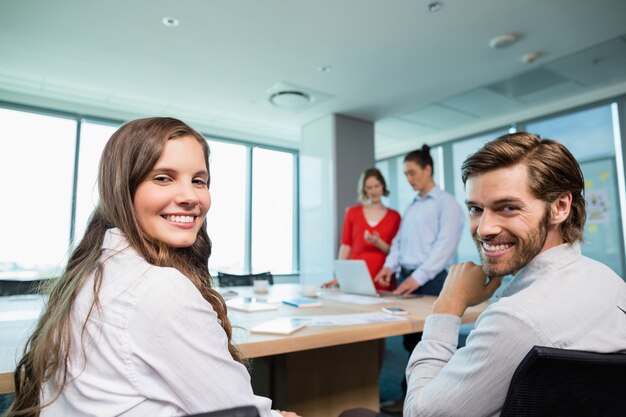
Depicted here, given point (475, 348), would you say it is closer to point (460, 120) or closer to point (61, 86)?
point (61, 86)

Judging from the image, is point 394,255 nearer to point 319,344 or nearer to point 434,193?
point 434,193

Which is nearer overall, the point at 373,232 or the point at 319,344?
the point at 319,344

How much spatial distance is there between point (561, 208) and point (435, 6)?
279 centimetres

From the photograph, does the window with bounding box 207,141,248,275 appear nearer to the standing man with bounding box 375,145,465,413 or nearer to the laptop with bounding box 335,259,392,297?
the standing man with bounding box 375,145,465,413

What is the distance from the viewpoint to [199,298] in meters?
0.78

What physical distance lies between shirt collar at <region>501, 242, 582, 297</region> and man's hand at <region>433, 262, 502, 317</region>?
6.5 inches

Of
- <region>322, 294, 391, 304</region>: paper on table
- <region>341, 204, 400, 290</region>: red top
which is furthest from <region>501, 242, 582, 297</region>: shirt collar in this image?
<region>341, 204, 400, 290</region>: red top

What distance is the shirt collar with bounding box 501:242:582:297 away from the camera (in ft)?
3.04

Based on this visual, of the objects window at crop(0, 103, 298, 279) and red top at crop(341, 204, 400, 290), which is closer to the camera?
red top at crop(341, 204, 400, 290)

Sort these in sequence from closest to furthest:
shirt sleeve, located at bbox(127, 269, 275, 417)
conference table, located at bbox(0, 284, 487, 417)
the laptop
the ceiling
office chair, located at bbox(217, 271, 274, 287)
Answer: shirt sleeve, located at bbox(127, 269, 275, 417) → conference table, located at bbox(0, 284, 487, 417) → the laptop → office chair, located at bbox(217, 271, 274, 287) → the ceiling

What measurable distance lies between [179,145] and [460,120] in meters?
6.01

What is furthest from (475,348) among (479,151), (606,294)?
(479,151)

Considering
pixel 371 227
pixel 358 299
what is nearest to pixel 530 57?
pixel 371 227

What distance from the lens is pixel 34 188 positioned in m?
5.07
